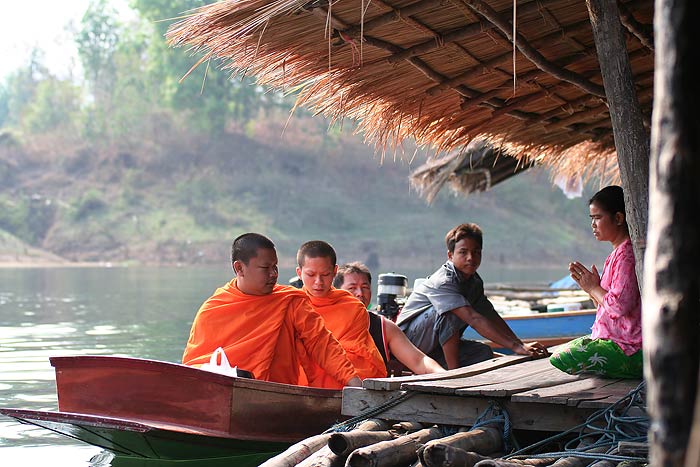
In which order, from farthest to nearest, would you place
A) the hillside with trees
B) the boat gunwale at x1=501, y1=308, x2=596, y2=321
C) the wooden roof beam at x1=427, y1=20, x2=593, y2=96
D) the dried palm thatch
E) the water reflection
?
1. the hillside with trees
2. the dried palm thatch
3. the boat gunwale at x1=501, y1=308, x2=596, y2=321
4. the water reflection
5. the wooden roof beam at x1=427, y1=20, x2=593, y2=96


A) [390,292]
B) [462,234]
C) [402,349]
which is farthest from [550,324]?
[402,349]

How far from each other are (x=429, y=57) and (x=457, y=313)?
1.78m

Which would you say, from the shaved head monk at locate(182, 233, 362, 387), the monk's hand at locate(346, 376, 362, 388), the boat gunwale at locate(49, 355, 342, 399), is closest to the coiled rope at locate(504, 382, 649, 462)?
the monk's hand at locate(346, 376, 362, 388)

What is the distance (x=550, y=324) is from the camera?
8.61 m

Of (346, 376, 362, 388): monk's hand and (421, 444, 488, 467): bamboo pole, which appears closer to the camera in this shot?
(421, 444, 488, 467): bamboo pole

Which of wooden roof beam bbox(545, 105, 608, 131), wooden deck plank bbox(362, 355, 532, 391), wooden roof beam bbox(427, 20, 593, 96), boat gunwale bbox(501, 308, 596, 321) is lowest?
wooden deck plank bbox(362, 355, 532, 391)

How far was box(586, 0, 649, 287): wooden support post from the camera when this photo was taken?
400 cm

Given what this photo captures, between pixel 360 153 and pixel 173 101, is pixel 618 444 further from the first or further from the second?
pixel 360 153

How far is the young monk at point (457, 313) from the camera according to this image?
5.96m

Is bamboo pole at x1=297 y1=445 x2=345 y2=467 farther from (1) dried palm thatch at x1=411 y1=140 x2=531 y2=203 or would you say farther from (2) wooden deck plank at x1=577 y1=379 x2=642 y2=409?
(1) dried palm thatch at x1=411 y1=140 x2=531 y2=203

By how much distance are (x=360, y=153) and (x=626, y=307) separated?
40644 millimetres

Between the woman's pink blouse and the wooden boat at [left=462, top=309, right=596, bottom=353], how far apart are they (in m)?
4.14

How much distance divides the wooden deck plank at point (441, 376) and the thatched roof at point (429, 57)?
145 centimetres

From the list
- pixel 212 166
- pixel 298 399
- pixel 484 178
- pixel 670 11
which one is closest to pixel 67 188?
pixel 212 166
